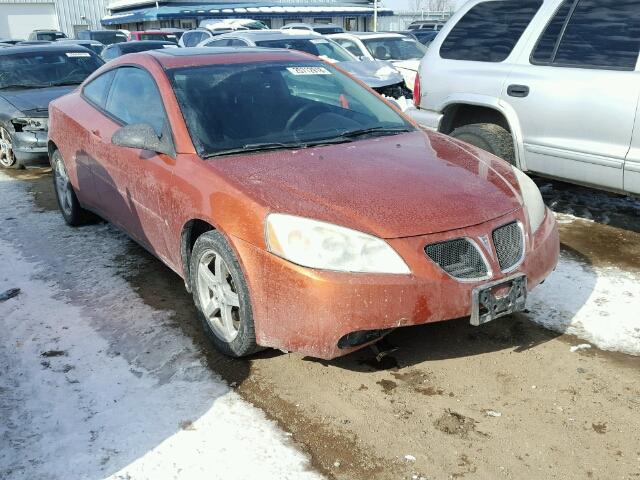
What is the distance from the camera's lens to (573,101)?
496 cm

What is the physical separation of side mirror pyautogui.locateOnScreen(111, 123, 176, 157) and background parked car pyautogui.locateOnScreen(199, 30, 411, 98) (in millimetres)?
6768

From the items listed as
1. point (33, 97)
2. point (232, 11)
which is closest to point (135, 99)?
point (33, 97)

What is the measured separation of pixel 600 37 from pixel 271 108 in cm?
265

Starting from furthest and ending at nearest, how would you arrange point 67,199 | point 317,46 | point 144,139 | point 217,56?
point 317,46 < point 67,199 < point 217,56 < point 144,139

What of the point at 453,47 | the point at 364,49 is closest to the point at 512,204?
the point at 453,47

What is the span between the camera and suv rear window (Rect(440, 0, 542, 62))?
5555 mm

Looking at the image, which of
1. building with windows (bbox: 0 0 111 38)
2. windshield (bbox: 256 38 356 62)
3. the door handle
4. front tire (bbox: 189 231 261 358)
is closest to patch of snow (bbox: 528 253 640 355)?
the door handle

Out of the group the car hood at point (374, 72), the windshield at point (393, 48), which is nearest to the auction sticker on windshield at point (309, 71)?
the car hood at point (374, 72)

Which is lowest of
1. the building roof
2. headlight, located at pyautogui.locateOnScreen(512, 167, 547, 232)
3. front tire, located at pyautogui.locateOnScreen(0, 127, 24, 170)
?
front tire, located at pyautogui.locateOnScreen(0, 127, 24, 170)

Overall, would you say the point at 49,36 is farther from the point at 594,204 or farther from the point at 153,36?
the point at 594,204

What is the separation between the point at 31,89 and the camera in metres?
8.59

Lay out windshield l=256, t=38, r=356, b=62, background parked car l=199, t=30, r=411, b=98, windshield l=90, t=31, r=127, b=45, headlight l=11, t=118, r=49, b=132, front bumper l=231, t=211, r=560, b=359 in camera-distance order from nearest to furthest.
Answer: front bumper l=231, t=211, r=560, b=359, headlight l=11, t=118, r=49, b=132, background parked car l=199, t=30, r=411, b=98, windshield l=256, t=38, r=356, b=62, windshield l=90, t=31, r=127, b=45

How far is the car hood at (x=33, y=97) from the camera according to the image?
803cm

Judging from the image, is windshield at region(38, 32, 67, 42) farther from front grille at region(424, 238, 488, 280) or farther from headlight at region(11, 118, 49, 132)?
front grille at region(424, 238, 488, 280)
